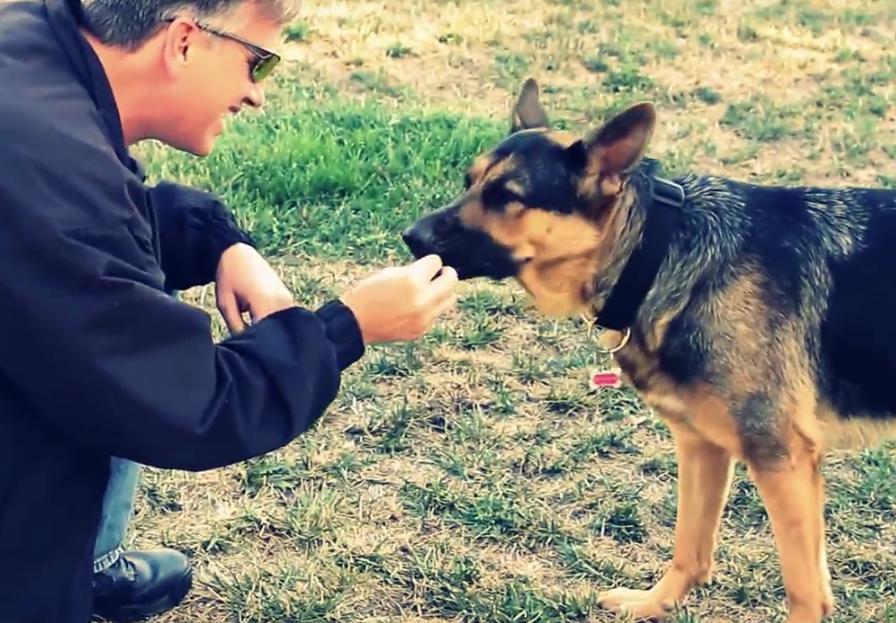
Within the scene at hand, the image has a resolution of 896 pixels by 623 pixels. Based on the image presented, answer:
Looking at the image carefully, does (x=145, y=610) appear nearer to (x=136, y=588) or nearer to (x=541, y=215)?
(x=136, y=588)

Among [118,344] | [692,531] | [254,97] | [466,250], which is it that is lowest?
[692,531]

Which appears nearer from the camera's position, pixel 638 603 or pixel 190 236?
pixel 190 236

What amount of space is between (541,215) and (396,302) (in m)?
1.06

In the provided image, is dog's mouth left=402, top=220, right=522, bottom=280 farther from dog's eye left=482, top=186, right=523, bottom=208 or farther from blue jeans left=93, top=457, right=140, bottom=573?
blue jeans left=93, top=457, right=140, bottom=573

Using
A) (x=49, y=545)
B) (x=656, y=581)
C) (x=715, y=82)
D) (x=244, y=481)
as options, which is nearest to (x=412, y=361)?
(x=244, y=481)

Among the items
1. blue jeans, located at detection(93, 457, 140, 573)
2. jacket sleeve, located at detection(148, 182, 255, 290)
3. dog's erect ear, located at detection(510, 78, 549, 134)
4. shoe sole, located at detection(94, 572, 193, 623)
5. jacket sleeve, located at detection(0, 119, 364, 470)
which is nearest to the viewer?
jacket sleeve, located at detection(0, 119, 364, 470)

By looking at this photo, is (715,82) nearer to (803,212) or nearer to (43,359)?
(803,212)

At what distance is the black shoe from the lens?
319cm

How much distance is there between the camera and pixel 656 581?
3488 mm

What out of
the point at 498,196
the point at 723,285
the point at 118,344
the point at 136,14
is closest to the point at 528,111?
the point at 498,196

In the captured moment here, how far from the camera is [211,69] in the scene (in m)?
2.11

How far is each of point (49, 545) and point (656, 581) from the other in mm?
2018

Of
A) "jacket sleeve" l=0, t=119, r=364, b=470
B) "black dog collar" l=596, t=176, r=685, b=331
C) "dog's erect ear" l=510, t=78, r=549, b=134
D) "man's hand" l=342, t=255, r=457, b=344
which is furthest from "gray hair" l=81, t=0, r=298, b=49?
"dog's erect ear" l=510, t=78, r=549, b=134

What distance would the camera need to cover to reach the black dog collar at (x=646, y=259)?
3.09m
